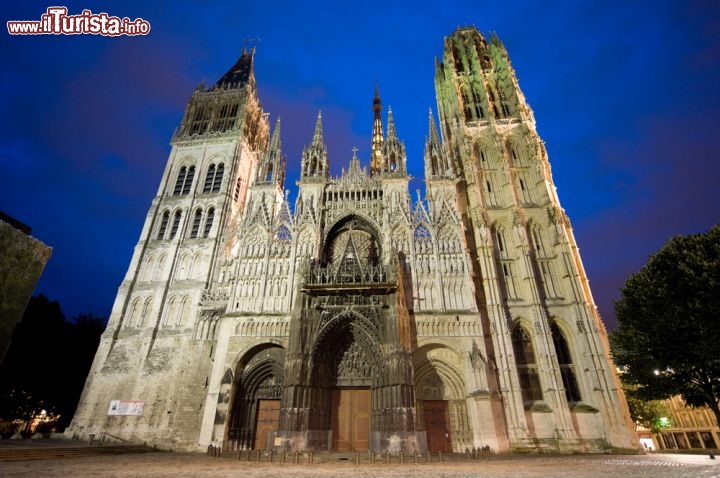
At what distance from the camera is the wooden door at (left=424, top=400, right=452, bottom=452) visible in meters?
17.7

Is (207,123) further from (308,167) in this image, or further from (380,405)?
(380,405)

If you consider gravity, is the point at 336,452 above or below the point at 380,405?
below

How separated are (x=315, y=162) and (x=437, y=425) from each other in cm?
1884

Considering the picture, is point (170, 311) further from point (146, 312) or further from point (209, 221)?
point (209, 221)

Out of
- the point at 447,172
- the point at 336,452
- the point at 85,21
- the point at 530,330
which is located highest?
the point at 447,172

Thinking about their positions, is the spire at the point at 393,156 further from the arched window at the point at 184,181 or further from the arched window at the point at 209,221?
the arched window at the point at 184,181

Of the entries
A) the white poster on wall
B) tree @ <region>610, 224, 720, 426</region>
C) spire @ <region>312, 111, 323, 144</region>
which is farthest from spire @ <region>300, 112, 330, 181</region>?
tree @ <region>610, 224, 720, 426</region>

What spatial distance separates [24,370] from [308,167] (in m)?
23.9

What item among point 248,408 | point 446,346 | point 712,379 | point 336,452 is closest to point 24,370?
point 248,408

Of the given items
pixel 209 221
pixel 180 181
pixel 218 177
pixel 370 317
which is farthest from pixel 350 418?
pixel 180 181

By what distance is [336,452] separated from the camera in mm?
16781

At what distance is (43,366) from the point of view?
81.2 feet

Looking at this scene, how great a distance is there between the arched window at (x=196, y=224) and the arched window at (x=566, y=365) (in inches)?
1019

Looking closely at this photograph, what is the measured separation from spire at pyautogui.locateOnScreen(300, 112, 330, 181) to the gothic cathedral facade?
0.11m
